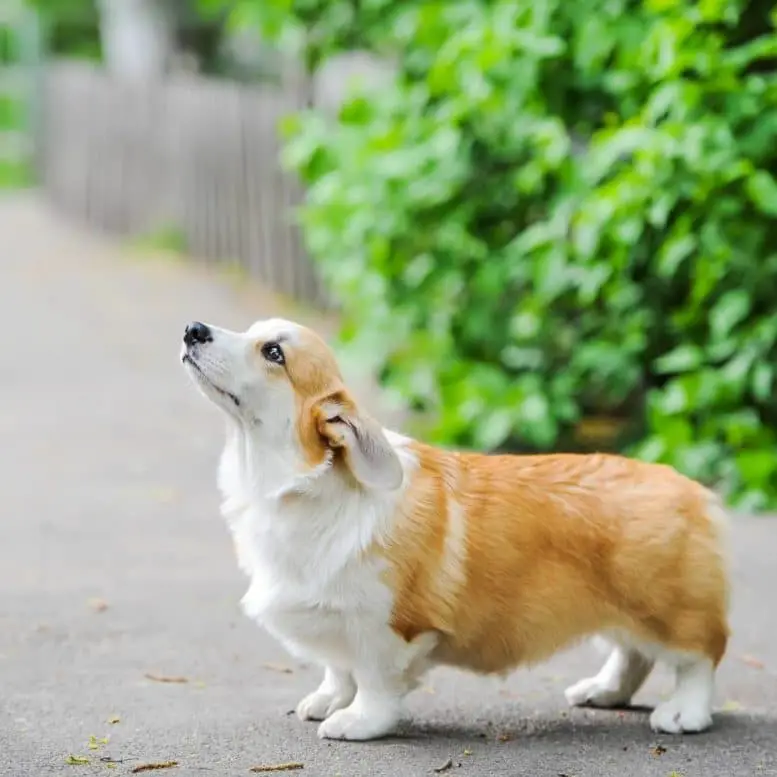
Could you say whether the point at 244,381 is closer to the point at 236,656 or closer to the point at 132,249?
the point at 236,656

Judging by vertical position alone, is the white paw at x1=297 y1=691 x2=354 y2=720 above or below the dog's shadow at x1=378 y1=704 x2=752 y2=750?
above

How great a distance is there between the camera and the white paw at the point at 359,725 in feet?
17.0

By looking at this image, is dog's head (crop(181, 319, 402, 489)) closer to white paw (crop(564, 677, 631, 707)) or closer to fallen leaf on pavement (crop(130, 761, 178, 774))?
fallen leaf on pavement (crop(130, 761, 178, 774))

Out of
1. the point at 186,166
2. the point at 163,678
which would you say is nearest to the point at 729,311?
the point at 163,678

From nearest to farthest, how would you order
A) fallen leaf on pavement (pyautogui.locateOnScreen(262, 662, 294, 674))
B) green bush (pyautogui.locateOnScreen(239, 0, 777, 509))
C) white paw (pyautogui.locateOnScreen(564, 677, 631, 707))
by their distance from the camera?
white paw (pyautogui.locateOnScreen(564, 677, 631, 707))
fallen leaf on pavement (pyautogui.locateOnScreen(262, 662, 294, 674))
green bush (pyautogui.locateOnScreen(239, 0, 777, 509))

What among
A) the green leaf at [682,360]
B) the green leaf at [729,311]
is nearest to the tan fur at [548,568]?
the green leaf at [729,311]

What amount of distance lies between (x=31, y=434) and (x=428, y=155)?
10.9ft

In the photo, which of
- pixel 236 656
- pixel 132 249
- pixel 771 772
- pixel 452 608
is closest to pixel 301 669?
pixel 236 656

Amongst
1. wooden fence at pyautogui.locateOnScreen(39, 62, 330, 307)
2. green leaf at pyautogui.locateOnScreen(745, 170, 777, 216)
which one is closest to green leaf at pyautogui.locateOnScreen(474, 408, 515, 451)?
green leaf at pyautogui.locateOnScreen(745, 170, 777, 216)

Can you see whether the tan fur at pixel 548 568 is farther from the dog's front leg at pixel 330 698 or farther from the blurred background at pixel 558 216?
the blurred background at pixel 558 216

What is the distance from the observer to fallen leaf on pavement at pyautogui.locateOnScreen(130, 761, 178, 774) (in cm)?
488

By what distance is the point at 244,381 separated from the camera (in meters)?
5.08

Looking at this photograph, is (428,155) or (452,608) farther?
(428,155)

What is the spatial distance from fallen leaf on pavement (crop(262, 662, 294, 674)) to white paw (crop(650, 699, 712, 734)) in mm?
1406
